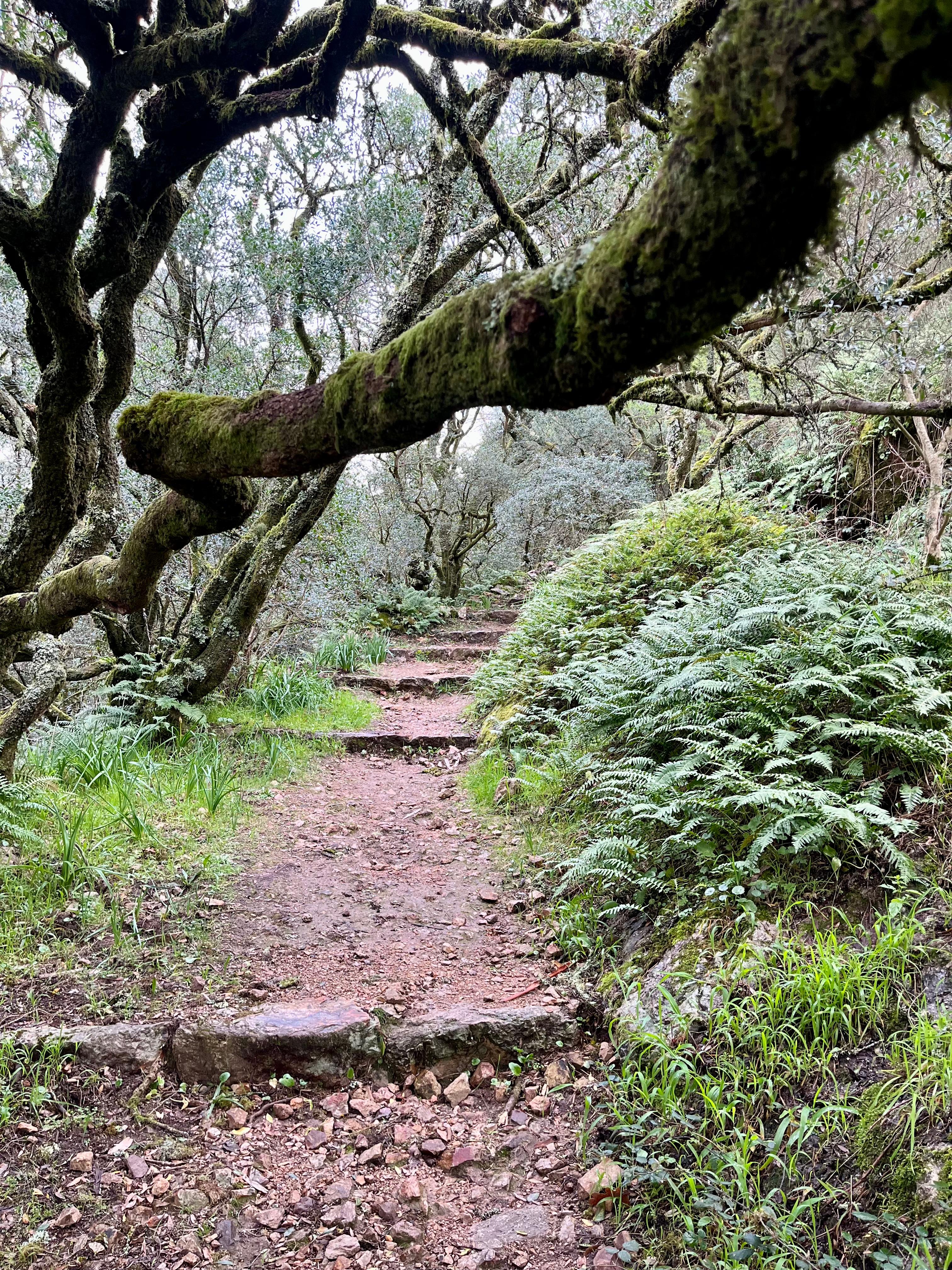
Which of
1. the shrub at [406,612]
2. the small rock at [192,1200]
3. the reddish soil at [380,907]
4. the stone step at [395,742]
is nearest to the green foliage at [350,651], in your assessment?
the shrub at [406,612]

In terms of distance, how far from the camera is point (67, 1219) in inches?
95.3

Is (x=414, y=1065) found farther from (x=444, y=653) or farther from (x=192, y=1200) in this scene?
(x=444, y=653)

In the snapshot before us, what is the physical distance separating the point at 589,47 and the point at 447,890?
4898mm

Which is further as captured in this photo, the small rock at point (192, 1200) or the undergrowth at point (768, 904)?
the small rock at point (192, 1200)

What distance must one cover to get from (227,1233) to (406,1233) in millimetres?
651

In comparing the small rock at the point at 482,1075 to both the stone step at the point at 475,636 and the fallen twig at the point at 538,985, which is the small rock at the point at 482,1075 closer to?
the fallen twig at the point at 538,985

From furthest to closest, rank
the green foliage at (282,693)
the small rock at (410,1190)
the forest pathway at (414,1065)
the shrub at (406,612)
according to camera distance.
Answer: the shrub at (406,612) < the green foliage at (282,693) < the small rock at (410,1190) < the forest pathway at (414,1065)

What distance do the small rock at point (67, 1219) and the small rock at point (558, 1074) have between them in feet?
6.07

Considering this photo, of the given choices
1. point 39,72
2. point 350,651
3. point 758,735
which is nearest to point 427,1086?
point 758,735

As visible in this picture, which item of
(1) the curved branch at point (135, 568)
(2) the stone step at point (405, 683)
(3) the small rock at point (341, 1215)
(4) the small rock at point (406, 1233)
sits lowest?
(4) the small rock at point (406, 1233)

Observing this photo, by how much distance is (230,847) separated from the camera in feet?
16.4

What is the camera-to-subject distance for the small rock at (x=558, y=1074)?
3066mm

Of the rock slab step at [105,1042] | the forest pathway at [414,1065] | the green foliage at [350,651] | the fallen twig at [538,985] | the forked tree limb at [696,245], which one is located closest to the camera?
the forked tree limb at [696,245]

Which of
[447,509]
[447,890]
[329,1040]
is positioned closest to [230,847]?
[447,890]
